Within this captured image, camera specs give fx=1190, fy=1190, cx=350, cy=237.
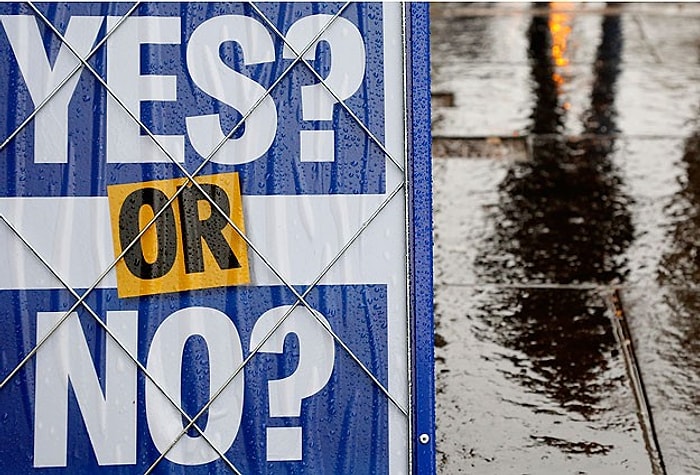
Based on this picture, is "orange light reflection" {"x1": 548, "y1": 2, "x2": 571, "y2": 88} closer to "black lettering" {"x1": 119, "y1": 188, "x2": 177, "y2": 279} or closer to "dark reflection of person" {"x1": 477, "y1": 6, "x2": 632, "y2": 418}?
"dark reflection of person" {"x1": 477, "y1": 6, "x2": 632, "y2": 418}

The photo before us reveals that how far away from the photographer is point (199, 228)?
3035mm

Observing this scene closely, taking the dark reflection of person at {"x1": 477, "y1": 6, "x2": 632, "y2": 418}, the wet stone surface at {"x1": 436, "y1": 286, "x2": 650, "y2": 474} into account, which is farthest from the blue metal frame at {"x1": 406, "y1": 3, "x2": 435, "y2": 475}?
A: the dark reflection of person at {"x1": 477, "y1": 6, "x2": 632, "y2": 418}

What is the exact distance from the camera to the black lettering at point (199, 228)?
3.03 m

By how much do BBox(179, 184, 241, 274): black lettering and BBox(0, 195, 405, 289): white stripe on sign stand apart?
0.22 feet

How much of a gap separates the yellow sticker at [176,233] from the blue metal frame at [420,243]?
45cm

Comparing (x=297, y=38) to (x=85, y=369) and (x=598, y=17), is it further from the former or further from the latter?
(x=598, y=17)

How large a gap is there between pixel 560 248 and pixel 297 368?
285 cm

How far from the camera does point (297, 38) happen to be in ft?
9.96

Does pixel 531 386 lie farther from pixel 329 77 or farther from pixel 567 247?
pixel 329 77

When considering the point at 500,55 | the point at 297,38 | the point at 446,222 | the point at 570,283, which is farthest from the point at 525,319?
the point at 500,55

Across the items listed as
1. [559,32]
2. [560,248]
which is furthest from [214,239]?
[559,32]

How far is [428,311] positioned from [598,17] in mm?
7028

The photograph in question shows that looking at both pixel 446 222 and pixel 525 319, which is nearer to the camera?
pixel 525 319

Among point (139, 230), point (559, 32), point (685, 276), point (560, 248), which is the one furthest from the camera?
point (559, 32)
